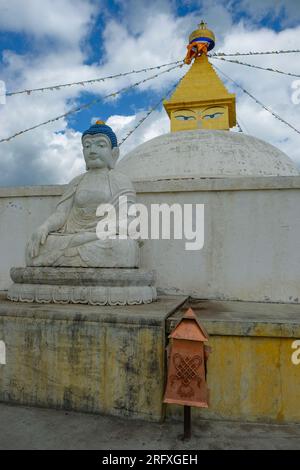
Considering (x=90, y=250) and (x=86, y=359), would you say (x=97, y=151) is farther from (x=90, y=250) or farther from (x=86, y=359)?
(x=86, y=359)

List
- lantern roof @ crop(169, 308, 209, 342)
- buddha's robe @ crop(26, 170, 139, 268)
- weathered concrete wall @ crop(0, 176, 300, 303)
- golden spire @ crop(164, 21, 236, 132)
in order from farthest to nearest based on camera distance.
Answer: golden spire @ crop(164, 21, 236, 132), weathered concrete wall @ crop(0, 176, 300, 303), buddha's robe @ crop(26, 170, 139, 268), lantern roof @ crop(169, 308, 209, 342)

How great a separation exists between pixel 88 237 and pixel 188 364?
7.26 ft

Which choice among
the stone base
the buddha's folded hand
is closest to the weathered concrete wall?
the stone base

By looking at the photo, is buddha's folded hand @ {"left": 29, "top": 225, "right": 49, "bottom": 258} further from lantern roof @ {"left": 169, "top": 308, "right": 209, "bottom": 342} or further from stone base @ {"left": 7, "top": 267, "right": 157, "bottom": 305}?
lantern roof @ {"left": 169, "top": 308, "right": 209, "bottom": 342}

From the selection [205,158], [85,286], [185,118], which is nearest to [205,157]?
[205,158]

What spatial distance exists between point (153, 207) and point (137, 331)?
9.54 ft

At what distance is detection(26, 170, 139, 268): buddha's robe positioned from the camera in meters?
4.19

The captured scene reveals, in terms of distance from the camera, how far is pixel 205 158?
28.8 ft

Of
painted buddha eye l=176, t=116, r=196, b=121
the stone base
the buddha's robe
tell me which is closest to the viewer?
the stone base

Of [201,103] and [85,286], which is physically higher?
[201,103]

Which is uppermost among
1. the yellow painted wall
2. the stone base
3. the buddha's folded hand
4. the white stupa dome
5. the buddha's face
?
the white stupa dome
